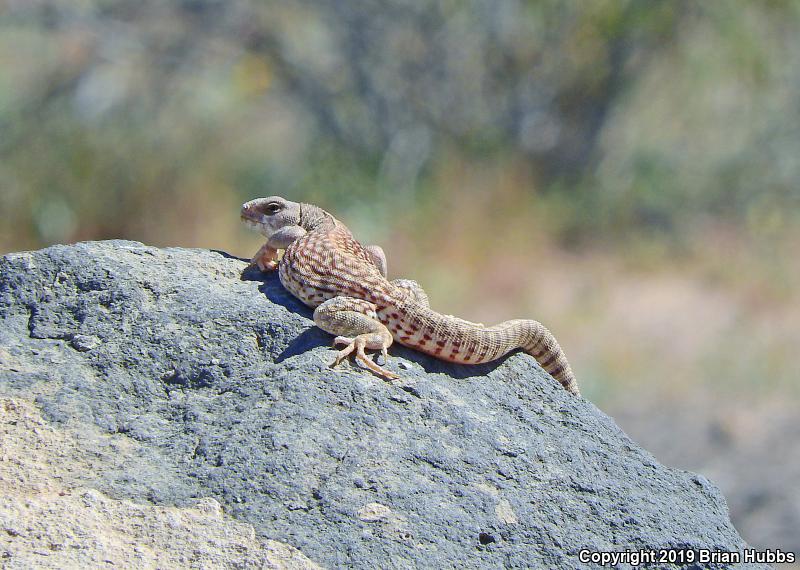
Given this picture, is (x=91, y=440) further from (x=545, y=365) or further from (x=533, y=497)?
(x=545, y=365)

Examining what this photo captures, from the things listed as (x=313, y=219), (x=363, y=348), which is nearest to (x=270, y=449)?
(x=363, y=348)

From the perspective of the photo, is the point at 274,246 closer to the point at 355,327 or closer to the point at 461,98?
the point at 355,327

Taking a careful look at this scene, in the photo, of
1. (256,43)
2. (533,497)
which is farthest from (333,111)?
(533,497)

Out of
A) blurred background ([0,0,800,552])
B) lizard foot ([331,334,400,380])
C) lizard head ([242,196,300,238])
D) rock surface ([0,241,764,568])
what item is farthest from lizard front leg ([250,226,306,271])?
blurred background ([0,0,800,552])

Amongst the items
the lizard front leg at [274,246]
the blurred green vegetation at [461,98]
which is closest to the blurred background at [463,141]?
the blurred green vegetation at [461,98]

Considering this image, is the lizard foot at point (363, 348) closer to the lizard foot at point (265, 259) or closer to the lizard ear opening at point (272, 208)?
the lizard foot at point (265, 259)
